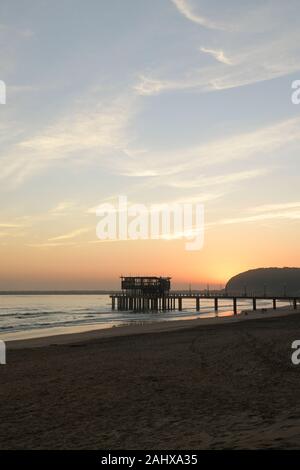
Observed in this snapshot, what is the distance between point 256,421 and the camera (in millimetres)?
7801

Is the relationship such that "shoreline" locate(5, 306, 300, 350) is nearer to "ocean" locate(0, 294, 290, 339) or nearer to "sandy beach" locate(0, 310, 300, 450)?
"ocean" locate(0, 294, 290, 339)

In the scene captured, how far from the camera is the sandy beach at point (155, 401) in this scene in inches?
290

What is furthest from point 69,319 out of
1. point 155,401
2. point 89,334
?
point 155,401

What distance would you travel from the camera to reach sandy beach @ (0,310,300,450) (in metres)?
7.36

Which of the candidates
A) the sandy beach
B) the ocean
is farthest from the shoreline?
the sandy beach

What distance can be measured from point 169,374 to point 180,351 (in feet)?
18.6

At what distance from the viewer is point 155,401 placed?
1009cm

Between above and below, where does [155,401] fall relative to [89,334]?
above

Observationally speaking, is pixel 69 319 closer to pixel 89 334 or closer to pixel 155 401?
pixel 89 334
